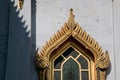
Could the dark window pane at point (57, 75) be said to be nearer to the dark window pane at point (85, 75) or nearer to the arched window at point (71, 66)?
the arched window at point (71, 66)

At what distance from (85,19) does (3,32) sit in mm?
1648

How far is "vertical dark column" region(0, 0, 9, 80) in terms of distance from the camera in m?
10.4

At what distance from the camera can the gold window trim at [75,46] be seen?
34.4ft

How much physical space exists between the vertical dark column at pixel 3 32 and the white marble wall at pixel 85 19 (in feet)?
2.00

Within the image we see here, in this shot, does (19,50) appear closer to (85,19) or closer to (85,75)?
(85,75)

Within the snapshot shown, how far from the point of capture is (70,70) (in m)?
10.7

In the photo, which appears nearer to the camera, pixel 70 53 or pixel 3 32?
pixel 3 32

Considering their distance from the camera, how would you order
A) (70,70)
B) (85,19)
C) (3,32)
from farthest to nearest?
(85,19) → (70,70) → (3,32)

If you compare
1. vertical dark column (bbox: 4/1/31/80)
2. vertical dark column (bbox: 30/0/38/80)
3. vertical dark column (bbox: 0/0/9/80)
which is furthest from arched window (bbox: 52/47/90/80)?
vertical dark column (bbox: 0/0/9/80)

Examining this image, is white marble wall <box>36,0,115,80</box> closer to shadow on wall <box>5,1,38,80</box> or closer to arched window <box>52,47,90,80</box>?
shadow on wall <box>5,1,38,80</box>

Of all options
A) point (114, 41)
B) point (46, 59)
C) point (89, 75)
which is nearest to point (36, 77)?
point (46, 59)

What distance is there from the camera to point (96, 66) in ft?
34.7

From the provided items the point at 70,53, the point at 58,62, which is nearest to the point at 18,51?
the point at 58,62

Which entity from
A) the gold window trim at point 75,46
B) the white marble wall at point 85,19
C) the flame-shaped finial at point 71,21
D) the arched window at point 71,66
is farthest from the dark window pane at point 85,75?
the flame-shaped finial at point 71,21
